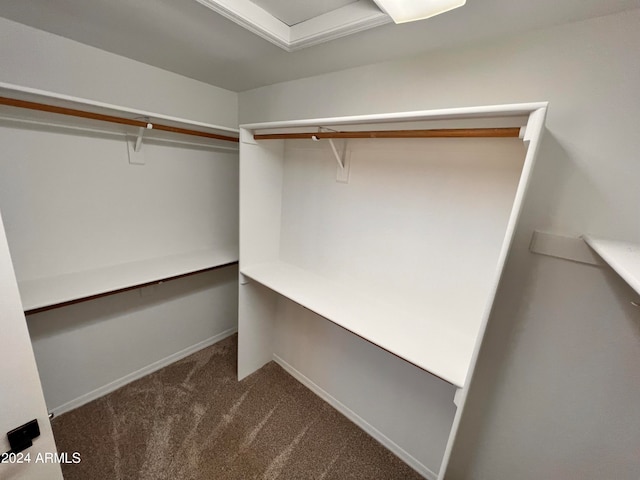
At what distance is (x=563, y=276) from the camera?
976 mm

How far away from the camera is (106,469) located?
143cm

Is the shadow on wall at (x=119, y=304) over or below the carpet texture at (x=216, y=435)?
over

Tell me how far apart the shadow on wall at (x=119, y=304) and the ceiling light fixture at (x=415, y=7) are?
7.19ft

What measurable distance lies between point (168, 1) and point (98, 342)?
2067 millimetres

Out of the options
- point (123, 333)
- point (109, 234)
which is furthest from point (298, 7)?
point (123, 333)

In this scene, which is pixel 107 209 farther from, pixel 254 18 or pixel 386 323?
pixel 386 323

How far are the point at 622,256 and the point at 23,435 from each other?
73.7 inches

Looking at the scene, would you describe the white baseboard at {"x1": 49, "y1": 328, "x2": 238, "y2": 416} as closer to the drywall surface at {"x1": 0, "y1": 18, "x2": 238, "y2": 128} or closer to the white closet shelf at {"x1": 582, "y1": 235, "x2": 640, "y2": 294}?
the drywall surface at {"x1": 0, "y1": 18, "x2": 238, "y2": 128}

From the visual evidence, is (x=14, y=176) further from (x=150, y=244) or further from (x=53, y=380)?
(x=53, y=380)

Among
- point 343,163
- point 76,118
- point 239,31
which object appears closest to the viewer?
point 239,31

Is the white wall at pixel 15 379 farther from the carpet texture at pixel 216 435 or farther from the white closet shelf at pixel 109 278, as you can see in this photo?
the carpet texture at pixel 216 435

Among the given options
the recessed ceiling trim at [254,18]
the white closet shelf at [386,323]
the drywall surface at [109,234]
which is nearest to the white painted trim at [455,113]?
the recessed ceiling trim at [254,18]

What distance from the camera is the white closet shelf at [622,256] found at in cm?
57

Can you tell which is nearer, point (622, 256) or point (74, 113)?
point (622, 256)
